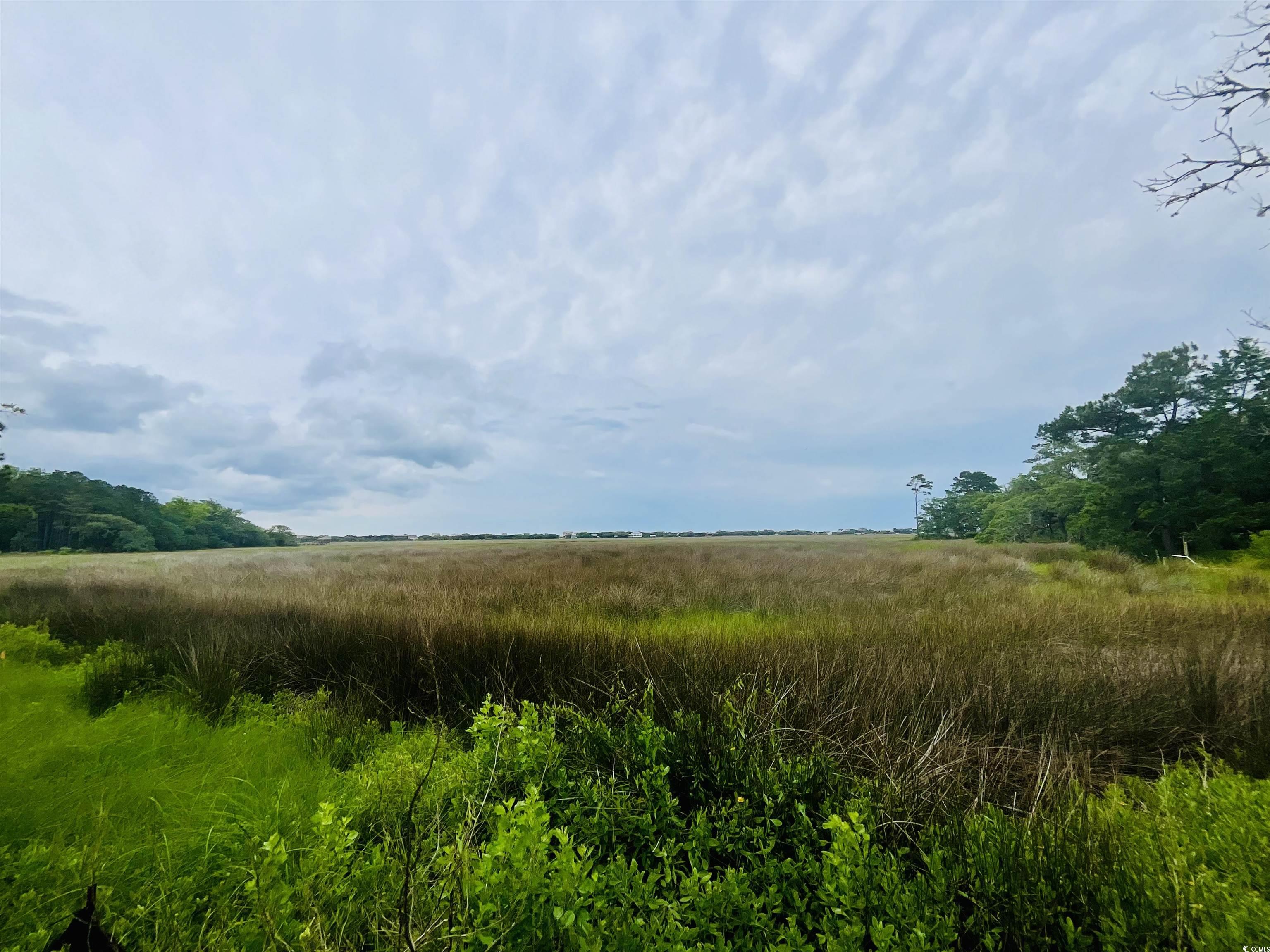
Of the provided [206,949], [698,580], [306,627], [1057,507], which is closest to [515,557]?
[698,580]

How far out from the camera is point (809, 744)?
293 cm

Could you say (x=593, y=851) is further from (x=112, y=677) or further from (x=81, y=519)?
(x=81, y=519)

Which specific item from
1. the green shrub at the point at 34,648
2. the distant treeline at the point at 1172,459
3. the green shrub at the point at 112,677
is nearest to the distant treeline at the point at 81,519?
the green shrub at the point at 34,648

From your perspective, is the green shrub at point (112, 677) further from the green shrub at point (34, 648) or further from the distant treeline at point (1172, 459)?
the distant treeline at point (1172, 459)

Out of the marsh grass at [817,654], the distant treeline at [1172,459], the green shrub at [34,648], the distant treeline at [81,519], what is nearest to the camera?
the marsh grass at [817,654]

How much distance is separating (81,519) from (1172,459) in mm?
38621

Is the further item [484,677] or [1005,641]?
[1005,641]

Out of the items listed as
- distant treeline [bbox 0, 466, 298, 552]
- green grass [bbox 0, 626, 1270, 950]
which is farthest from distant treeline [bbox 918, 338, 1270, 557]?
distant treeline [bbox 0, 466, 298, 552]

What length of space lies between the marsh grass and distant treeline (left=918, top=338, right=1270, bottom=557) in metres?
9.38

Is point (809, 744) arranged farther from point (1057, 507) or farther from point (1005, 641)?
point (1057, 507)

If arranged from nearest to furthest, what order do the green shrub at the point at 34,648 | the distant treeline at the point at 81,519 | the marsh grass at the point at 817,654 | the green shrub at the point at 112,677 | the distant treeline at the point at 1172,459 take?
the marsh grass at the point at 817,654, the green shrub at the point at 112,677, the green shrub at the point at 34,648, the distant treeline at the point at 81,519, the distant treeline at the point at 1172,459

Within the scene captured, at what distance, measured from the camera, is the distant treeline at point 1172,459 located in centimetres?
1619

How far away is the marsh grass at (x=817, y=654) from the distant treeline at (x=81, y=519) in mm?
1446

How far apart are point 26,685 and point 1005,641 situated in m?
9.29
